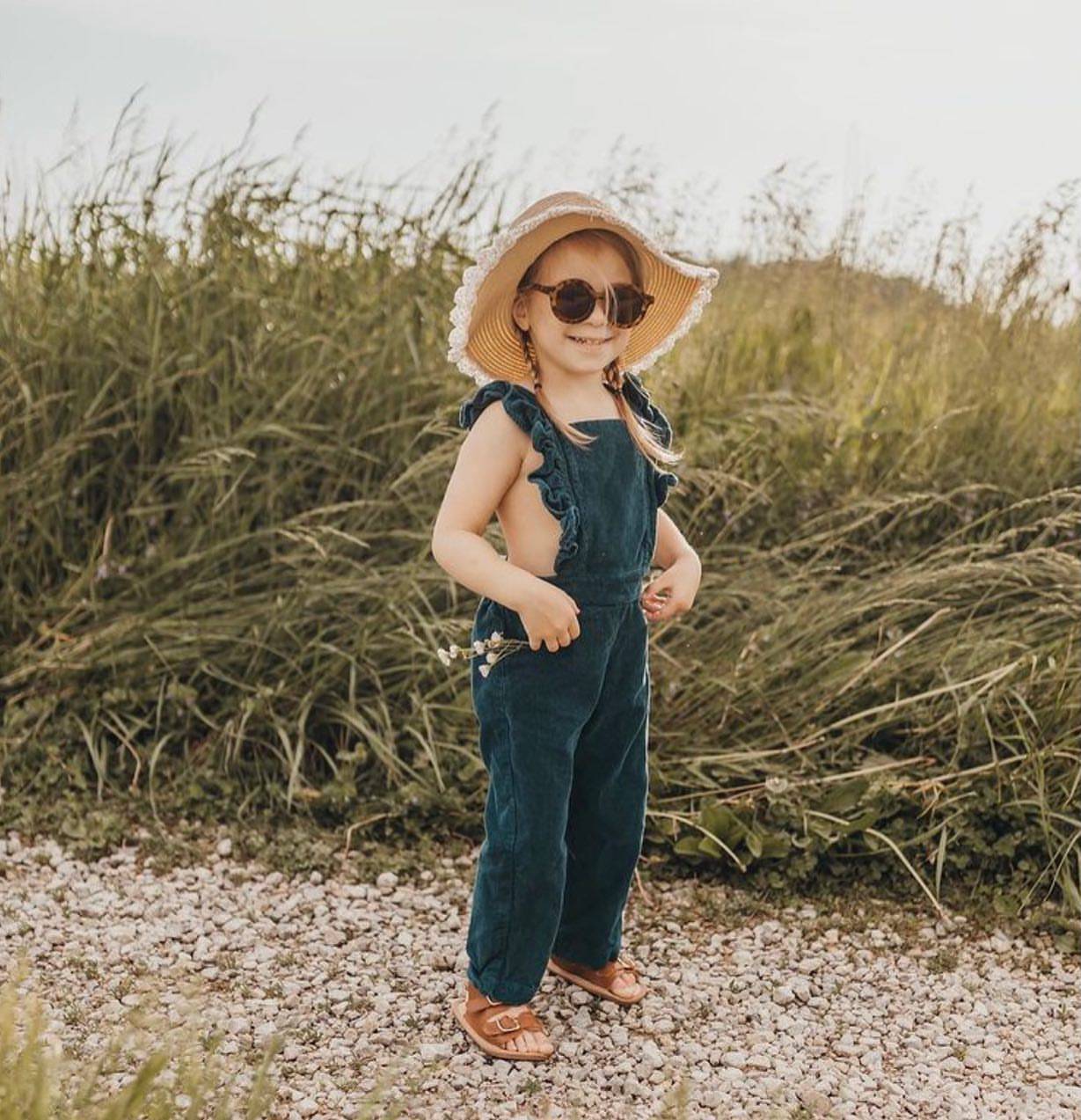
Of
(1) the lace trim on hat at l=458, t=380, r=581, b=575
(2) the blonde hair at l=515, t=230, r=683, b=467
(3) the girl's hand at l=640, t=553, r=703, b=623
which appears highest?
(2) the blonde hair at l=515, t=230, r=683, b=467

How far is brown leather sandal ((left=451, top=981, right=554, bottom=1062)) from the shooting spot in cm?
301

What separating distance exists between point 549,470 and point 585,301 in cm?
31

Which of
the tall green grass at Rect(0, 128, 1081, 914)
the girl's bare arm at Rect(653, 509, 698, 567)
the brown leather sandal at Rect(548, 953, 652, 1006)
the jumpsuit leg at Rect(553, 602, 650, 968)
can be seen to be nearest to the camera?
the jumpsuit leg at Rect(553, 602, 650, 968)

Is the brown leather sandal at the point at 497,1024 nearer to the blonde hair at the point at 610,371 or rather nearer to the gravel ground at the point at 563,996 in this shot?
the gravel ground at the point at 563,996

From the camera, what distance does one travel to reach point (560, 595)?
270cm

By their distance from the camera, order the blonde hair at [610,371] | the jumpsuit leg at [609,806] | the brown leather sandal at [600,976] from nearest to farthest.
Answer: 1. the blonde hair at [610,371]
2. the jumpsuit leg at [609,806]
3. the brown leather sandal at [600,976]

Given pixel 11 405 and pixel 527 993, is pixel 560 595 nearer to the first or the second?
pixel 527 993

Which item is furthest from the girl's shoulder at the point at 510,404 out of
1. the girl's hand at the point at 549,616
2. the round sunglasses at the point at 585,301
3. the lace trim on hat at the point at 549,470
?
the girl's hand at the point at 549,616

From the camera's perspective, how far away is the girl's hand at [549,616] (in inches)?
106

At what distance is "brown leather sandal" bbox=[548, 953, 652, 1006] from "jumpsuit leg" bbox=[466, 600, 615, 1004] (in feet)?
0.85

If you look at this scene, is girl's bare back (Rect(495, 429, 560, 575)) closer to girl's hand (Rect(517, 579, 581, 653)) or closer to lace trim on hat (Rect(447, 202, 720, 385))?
girl's hand (Rect(517, 579, 581, 653))

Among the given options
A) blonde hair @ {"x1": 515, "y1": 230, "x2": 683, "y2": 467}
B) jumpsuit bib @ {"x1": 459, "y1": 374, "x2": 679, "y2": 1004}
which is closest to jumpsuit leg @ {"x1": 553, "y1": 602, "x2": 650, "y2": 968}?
jumpsuit bib @ {"x1": 459, "y1": 374, "x2": 679, "y2": 1004}

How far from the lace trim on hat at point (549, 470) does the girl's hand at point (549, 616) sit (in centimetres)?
10

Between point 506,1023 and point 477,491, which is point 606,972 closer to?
point 506,1023
